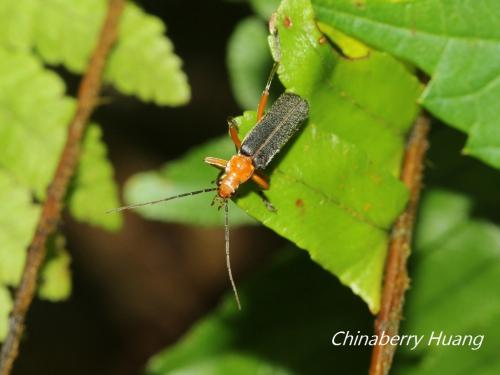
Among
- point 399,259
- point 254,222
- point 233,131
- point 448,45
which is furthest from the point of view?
point 254,222

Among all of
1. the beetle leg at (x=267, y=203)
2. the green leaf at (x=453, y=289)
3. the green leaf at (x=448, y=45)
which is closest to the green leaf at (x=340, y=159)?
the beetle leg at (x=267, y=203)

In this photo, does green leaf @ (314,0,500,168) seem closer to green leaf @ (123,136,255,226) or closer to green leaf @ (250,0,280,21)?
green leaf @ (250,0,280,21)

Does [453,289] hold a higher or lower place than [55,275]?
higher

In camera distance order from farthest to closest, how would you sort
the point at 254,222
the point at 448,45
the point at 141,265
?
1. the point at 141,265
2. the point at 254,222
3. the point at 448,45

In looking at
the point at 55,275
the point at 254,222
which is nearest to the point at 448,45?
the point at 254,222

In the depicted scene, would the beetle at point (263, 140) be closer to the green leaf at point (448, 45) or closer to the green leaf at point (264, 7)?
the green leaf at point (448, 45)

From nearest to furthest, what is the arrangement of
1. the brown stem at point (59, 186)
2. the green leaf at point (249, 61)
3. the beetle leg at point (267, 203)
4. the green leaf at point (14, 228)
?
the beetle leg at point (267, 203) → the brown stem at point (59, 186) → the green leaf at point (14, 228) → the green leaf at point (249, 61)

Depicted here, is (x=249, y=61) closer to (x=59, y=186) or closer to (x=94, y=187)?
(x=94, y=187)
